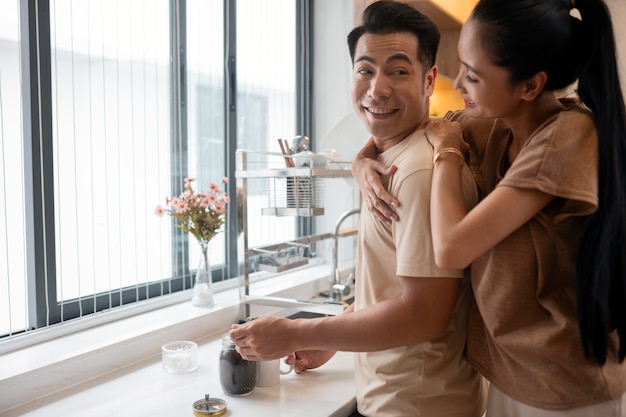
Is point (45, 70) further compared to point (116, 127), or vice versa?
point (116, 127)

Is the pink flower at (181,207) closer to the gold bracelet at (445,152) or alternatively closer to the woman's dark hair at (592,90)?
the gold bracelet at (445,152)

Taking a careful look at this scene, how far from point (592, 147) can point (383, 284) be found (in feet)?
1.46

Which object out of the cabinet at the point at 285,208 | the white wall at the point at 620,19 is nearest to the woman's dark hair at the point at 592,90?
the cabinet at the point at 285,208

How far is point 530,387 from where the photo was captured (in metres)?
0.92

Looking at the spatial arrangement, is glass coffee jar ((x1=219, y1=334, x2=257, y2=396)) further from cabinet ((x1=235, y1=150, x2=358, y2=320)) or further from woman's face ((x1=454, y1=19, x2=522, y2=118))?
woman's face ((x1=454, y1=19, x2=522, y2=118))

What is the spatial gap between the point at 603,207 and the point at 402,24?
1.73 feet

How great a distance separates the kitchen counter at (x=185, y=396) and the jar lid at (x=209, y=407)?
28mm

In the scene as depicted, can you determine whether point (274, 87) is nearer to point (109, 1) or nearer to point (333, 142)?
point (333, 142)

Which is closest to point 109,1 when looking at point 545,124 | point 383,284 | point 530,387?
point 383,284

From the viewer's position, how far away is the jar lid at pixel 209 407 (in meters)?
1.19

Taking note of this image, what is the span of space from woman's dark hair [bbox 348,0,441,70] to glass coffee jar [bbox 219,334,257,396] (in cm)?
78

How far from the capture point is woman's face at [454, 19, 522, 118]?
913 millimetres

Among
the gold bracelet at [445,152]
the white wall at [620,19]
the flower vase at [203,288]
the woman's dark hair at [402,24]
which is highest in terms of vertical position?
the white wall at [620,19]

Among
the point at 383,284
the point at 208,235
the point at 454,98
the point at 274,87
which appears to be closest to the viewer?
the point at 383,284
